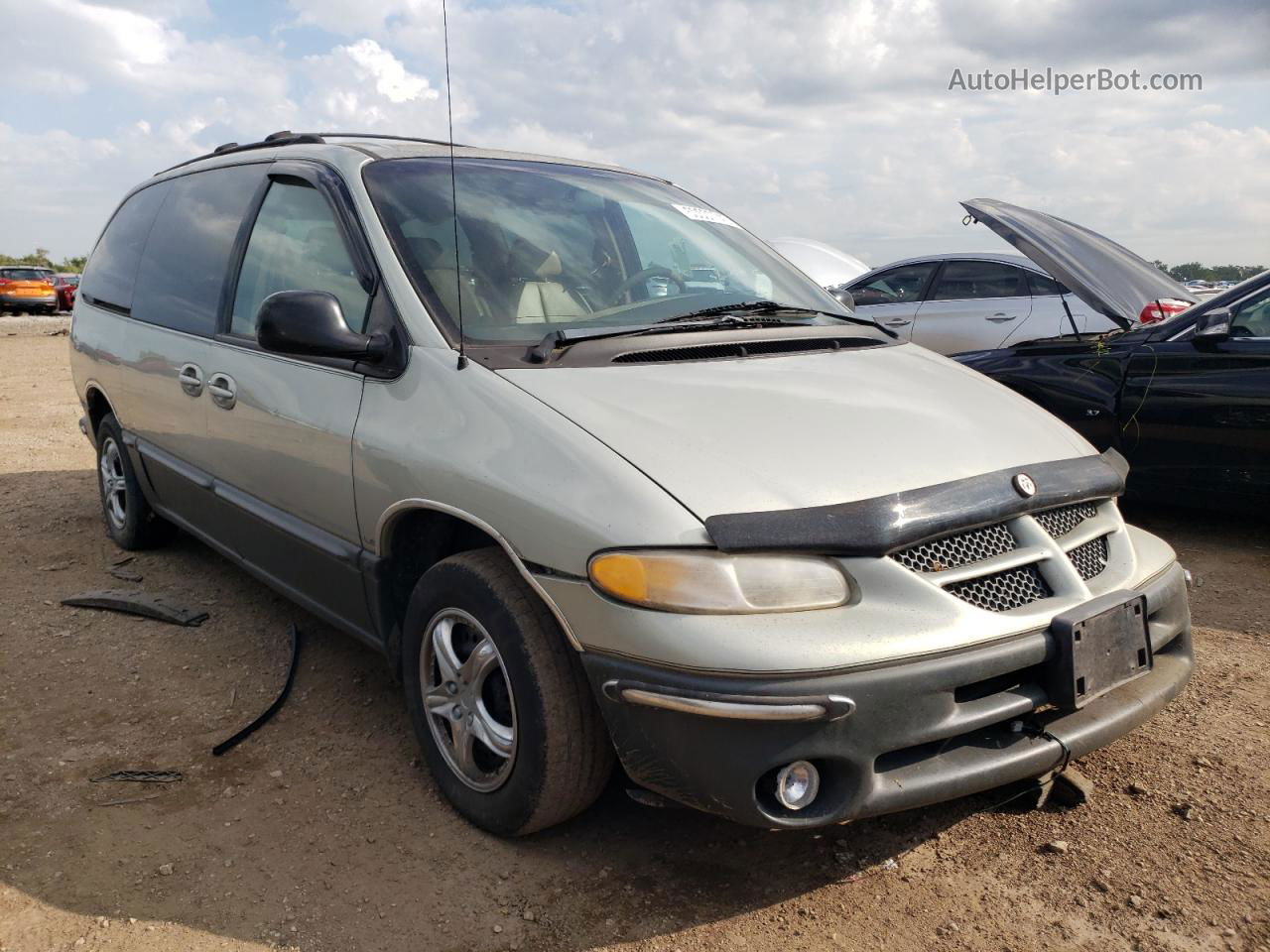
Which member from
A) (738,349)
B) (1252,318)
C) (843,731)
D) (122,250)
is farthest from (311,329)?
(1252,318)

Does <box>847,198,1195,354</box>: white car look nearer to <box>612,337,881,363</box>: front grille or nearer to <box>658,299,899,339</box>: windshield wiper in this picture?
<box>658,299,899,339</box>: windshield wiper

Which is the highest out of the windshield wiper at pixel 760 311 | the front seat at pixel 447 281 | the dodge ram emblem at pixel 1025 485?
the front seat at pixel 447 281

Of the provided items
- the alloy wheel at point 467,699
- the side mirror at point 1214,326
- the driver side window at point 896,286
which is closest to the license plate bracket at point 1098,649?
the alloy wheel at point 467,699

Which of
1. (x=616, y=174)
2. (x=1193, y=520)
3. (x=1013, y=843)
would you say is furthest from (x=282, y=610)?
(x=1193, y=520)

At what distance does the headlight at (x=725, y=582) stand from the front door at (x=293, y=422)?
45.1 inches

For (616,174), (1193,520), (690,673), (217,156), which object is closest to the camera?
(690,673)

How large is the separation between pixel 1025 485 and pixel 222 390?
2.65 metres

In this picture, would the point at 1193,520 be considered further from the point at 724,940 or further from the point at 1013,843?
the point at 724,940

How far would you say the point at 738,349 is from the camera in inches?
117

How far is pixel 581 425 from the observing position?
2.39 metres

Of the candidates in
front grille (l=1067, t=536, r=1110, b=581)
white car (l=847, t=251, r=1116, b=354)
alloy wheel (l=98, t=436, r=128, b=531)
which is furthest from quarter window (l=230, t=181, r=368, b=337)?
white car (l=847, t=251, r=1116, b=354)

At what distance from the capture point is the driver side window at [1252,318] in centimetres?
505

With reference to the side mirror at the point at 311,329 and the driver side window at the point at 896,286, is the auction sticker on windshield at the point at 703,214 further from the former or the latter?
the driver side window at the point at 896,286

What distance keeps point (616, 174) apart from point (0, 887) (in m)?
2.94
